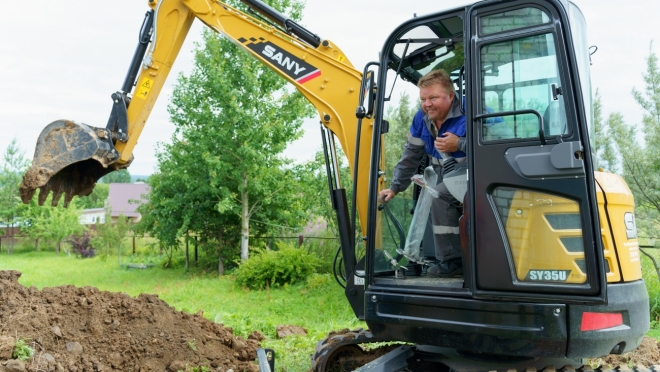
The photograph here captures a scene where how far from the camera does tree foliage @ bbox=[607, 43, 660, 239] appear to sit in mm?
9219

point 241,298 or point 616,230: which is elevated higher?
point 616,230

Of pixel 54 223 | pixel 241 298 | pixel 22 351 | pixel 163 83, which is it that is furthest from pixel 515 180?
pixel 54 223

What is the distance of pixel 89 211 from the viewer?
5216 centimetres

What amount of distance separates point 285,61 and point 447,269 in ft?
7.95

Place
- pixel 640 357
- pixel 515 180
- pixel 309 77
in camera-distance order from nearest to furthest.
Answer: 1. pixel 515 180
2. pixel 640 357
3. pixel 309 77

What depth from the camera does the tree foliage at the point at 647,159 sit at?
9219 millimetres

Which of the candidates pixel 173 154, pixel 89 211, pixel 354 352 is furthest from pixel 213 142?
pixel 89 211

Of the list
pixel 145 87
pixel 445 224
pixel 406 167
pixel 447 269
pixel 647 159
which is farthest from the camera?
pixel 647 159

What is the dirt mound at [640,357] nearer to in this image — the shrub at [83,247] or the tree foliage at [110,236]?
→ the tree foliage at [110,236]

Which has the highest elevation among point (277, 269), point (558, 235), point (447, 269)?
point (558, 235)

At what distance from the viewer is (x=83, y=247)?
2728 centimetres

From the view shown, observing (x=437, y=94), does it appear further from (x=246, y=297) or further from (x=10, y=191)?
(x=10, y=191)

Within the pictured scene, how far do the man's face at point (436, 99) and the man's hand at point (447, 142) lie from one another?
21 cm

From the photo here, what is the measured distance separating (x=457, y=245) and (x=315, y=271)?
10838mm
